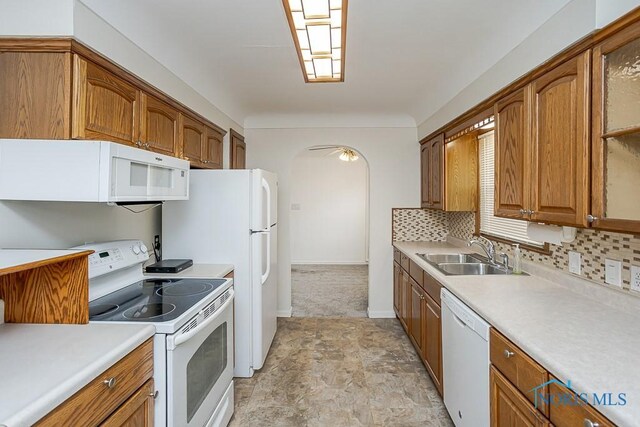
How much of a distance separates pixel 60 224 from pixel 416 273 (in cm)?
252

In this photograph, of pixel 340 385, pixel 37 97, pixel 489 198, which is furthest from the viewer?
pixel 489 198

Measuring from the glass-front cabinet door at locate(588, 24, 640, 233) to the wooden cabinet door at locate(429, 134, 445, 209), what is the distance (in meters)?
1.95

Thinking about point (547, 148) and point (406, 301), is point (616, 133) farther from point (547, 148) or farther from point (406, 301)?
point (406, 301)

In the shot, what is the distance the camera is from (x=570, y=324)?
1.37m

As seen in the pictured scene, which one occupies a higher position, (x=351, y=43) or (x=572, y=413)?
(x=351, y=43)

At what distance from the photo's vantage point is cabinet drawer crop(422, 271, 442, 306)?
227 centimetres

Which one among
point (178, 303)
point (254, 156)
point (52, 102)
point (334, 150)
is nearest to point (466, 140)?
point (254, 156)

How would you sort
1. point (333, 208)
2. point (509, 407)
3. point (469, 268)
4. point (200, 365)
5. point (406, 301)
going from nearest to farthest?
point (509, 407)
point (200, 365)
point (469, 268)
point (406, 301)
point (333, 208)

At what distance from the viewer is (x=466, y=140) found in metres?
3.24

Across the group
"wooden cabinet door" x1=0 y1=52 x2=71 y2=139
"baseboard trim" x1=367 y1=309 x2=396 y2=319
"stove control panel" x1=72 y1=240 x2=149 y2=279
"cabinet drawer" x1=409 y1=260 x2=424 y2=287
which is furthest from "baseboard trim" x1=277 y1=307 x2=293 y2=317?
"wooden cabinet door" x1=0 y1=52 x2=71 y2=139

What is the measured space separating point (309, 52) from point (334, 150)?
453cm

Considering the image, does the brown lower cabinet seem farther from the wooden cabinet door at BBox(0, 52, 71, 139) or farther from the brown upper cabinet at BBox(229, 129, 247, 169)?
the wooden cabinet door at BBox(0, 52, 71, 139)

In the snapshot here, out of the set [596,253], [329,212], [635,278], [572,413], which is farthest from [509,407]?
[329,212]

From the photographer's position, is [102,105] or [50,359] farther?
[102,105]
